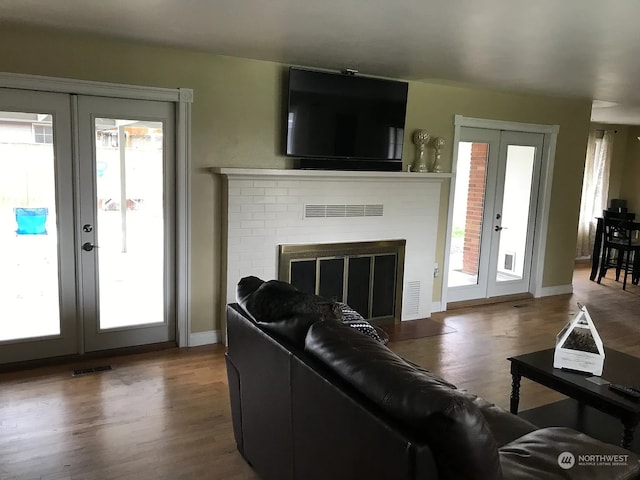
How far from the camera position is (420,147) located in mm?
5184

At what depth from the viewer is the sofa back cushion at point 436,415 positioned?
1390mm

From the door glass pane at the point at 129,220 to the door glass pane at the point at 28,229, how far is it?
32 cm

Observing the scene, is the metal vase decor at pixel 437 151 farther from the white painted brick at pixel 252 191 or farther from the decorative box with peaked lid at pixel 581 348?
the decorative box with peaked lid at pixel 581 348

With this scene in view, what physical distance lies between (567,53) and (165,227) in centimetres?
314

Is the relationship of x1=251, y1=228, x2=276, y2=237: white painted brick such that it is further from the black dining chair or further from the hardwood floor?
the black dining chair

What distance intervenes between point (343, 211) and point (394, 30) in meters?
1.86

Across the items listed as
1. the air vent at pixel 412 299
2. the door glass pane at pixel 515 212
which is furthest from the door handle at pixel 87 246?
the door glass pane at pixel 515 212

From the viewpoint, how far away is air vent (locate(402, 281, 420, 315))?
5.24 meters

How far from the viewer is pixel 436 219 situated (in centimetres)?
531

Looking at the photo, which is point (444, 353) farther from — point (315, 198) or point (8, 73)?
point (8, 73)

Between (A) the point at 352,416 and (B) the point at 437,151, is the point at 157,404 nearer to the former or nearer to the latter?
(A) the point at 352,416

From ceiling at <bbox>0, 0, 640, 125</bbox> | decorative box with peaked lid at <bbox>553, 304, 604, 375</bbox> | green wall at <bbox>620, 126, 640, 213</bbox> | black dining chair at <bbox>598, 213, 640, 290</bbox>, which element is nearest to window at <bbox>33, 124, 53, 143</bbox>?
ceiling at <bbox>0, 0, 640, 125</bbox>

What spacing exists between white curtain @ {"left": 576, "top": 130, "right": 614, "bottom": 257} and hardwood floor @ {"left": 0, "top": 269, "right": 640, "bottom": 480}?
3955 millimetres

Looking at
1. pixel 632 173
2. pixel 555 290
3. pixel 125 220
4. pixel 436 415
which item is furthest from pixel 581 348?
pixel 632 173
